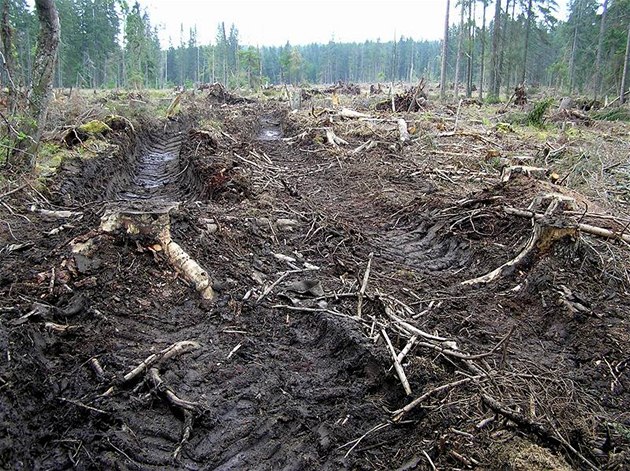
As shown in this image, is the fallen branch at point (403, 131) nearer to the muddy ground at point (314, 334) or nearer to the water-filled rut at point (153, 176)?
the muddy ground at point (314, 334)

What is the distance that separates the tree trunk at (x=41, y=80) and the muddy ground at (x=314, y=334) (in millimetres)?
778

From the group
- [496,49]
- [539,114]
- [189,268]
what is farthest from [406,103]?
[189,268]

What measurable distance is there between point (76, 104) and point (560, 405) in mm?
18117

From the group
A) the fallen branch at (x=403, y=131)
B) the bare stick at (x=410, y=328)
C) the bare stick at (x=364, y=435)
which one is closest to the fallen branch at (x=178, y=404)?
the bare stick at (x=364, y=435)

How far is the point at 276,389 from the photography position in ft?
12.0

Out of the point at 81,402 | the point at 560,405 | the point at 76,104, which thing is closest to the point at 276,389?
the point at 81,402

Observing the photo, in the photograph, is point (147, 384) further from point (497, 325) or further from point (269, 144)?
point (269, 144)

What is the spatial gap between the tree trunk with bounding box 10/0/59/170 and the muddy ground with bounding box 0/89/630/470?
78 cm

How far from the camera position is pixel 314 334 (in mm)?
4457

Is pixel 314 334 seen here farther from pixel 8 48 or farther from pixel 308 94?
pixel 308 94

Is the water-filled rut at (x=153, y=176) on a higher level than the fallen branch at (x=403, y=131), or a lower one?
lower

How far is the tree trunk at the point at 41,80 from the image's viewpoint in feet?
28.2

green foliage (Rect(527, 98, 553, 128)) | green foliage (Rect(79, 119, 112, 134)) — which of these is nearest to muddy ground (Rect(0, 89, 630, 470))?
green foliage (Rect(79, 119, 112, 134))

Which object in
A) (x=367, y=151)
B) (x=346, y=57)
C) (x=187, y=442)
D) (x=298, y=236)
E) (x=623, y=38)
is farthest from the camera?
(x=346, y=57)
